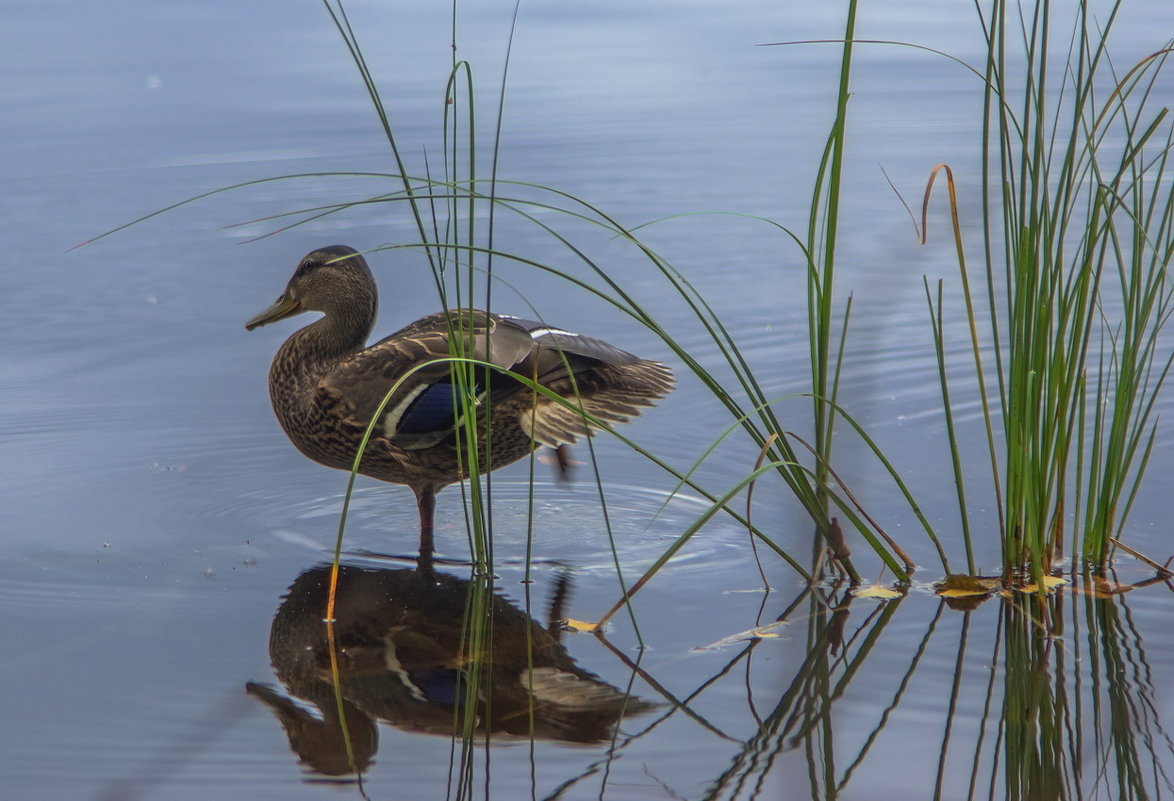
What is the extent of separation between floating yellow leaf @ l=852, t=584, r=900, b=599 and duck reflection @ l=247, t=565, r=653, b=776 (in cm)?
63

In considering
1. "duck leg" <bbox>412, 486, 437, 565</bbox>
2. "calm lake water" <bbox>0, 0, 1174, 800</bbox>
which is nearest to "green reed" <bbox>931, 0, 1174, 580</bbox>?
"calm lake water" <bbox>0, 0, 1174, 800</bbox>

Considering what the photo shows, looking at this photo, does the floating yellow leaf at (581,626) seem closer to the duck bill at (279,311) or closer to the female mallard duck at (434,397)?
the female mallard duck at (434,397)

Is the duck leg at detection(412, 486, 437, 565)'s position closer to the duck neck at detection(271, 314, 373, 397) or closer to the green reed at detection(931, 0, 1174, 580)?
the duck neck at detection(271, 314, 373, 397)

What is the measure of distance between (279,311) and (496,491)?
94cm

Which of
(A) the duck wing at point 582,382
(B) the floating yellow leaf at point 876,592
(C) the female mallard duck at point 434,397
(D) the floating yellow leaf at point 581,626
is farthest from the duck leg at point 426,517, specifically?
(B) the floating yellow leaf at point 876,592

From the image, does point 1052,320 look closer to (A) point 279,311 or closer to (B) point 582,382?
(B) point 582,382

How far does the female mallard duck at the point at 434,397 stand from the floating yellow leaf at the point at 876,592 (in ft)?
2.70

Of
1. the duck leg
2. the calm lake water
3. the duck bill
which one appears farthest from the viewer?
the duck bill

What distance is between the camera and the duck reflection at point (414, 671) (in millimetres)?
2479

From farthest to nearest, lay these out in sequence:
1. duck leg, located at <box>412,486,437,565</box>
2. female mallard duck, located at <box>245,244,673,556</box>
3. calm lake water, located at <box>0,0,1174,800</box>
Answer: female mallard duck, located at <box>245,244,673,556</box>
duck leg, located at <box>412,486,437,565</box>
calm lake water, located at <box>0,0,1174,800</box>

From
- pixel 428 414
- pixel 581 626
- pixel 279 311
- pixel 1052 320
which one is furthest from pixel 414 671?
pixel 279 311

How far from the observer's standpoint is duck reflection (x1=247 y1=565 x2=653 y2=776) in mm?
2479

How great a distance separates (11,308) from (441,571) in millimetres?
2665

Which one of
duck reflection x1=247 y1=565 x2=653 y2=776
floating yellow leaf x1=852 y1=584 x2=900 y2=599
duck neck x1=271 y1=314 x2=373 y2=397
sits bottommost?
duck reflection x1=247 y1=565 x2=653 y2=776
